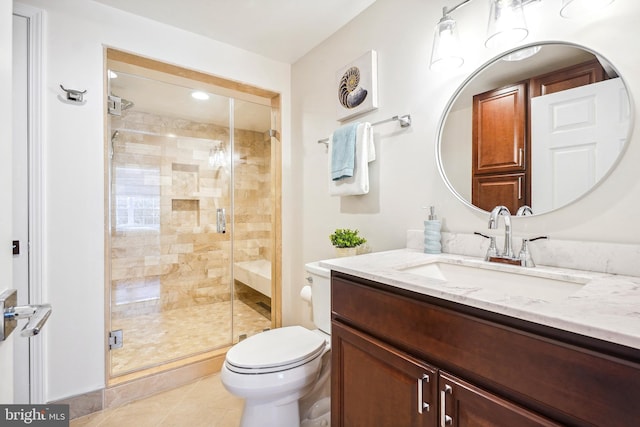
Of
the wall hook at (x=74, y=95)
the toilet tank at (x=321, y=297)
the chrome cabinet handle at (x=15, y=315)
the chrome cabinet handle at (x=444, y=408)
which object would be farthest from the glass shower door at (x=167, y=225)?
the chrome cabinet handle at (x=444, y=408)

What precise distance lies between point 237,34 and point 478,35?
1.51m

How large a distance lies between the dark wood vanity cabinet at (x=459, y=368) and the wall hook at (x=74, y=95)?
5.48ft

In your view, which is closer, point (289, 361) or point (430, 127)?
point (289, 361)

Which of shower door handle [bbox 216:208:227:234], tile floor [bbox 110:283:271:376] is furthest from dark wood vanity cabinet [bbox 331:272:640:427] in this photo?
shower door handle [bbox 216:208:227:234]

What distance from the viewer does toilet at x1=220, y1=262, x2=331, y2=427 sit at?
1253mm

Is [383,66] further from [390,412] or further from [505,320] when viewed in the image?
[390,412]

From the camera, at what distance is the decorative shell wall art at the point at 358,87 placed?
1684 mm

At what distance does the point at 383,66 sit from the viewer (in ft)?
5.43

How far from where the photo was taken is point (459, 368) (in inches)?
28.0

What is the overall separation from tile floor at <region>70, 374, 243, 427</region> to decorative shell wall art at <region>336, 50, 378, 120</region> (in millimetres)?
1859

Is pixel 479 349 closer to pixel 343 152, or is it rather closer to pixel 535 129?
pixel 535 129

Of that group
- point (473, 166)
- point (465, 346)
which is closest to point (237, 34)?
point (473, 166)

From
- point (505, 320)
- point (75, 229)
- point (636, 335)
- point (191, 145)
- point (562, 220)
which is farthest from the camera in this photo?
point (191, 145)

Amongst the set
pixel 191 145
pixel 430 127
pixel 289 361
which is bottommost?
pixel 289 361
